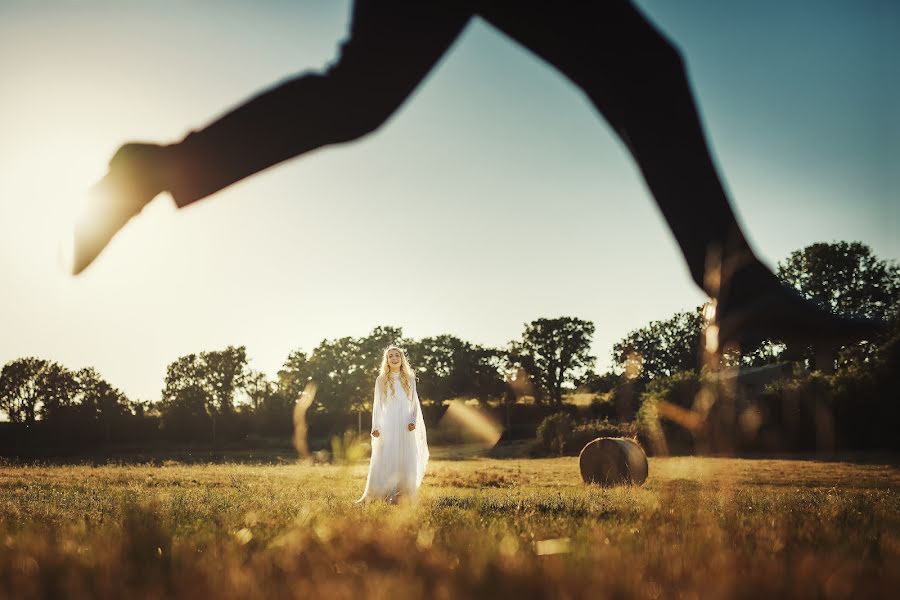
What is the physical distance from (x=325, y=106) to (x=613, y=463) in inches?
482

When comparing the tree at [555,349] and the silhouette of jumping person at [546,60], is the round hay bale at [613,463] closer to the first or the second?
the silhouette of jumping person at [546,60]

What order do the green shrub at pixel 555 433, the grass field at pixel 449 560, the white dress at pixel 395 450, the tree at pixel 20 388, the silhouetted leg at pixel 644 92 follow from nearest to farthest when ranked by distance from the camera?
the grass field at pixel 449 560 < the silhouetted leg at pixel 644 92 < the white dress at pixel 395 450 < the green shrub at pixel 555 433 < the tree at pixel 20 388

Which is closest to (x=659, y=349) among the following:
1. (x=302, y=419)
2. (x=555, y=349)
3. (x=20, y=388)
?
(x=555, y=349)

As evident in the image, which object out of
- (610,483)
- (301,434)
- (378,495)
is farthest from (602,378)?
(378,495)

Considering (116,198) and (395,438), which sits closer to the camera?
(116,198)

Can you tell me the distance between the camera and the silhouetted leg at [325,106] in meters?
2.21

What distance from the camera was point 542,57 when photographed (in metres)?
2.18

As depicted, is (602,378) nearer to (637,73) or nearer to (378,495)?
(378,495)

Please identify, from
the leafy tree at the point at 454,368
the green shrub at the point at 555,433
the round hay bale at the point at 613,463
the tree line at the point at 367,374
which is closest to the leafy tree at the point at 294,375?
the tree line at the point at 367,374

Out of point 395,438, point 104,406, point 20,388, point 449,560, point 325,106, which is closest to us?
point 449,560

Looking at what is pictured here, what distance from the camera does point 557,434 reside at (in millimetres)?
32531

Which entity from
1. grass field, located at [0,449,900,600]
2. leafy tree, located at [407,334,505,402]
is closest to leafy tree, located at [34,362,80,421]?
leafy tree, located at [407,334,505,402]

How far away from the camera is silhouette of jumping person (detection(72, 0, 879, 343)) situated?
2.10 meters

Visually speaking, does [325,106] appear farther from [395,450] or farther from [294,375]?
[294,375]
